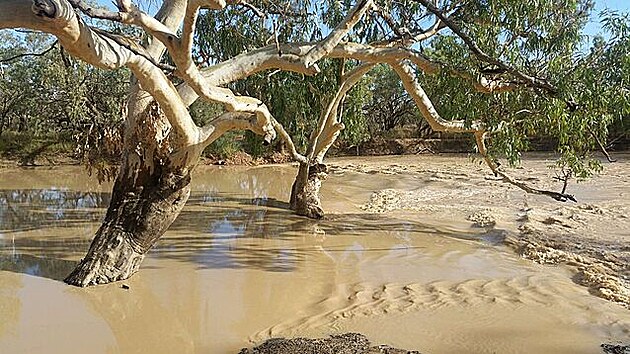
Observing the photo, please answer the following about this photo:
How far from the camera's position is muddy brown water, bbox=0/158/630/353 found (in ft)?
14.2

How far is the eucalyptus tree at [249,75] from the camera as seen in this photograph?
13.4ft

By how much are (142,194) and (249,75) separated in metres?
1.71

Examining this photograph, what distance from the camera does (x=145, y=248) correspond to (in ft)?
19.0

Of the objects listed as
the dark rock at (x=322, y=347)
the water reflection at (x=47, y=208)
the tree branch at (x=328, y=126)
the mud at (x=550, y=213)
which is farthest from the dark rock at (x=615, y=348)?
the water reflection at (x=47, y=208)

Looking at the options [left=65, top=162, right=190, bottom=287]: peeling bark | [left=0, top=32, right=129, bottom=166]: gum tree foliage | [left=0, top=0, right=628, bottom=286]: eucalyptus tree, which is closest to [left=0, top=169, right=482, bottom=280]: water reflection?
[left=65, top=162, right=190, bottom=287]: peeling bark

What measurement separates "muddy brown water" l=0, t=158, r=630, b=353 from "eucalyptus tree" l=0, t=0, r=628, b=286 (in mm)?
655

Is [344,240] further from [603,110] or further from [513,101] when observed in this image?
[603,110]

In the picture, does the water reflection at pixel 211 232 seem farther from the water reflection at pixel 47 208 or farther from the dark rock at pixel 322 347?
the dark rock at pixel 322 347

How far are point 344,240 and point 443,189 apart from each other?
21.7 ft

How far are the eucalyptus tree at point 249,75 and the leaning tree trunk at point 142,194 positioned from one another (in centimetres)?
1

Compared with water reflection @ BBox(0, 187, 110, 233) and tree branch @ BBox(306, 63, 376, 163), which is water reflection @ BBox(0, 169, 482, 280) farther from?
tree branch @ BBox(306, 63, 376, 163)

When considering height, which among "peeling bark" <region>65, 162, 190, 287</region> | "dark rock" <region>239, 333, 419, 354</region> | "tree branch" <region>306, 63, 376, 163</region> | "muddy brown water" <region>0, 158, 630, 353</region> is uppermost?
"tree branch" <region>306, 63, 376, 163</region>

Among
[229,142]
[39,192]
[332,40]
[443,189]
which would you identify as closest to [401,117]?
[229,142]

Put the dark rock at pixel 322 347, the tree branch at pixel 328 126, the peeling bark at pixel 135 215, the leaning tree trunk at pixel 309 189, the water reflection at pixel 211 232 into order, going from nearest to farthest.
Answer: the dark rock at pixel 322 347, the peeling bark at pixel 135 215, the water reflection at pixel 211 232, the tree branch at pixel 328 126, the leaning tree trunk at pixel 309 189
